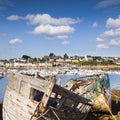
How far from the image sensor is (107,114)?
1889cm

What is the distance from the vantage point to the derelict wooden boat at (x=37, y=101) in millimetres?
11758

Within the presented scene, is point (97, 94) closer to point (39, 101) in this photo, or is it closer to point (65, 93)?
point (39, 101)

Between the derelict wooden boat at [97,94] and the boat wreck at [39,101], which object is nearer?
the boat wreck at [39,101]

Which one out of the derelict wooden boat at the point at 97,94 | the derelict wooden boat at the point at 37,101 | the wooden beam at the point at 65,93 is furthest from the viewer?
the derelict wooden boat at the point at 97,94

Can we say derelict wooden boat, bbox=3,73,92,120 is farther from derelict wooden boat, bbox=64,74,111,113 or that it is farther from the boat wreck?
derelict wooden boat, bbox=64,74,111,113

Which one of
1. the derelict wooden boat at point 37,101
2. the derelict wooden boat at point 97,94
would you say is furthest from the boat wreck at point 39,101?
the derelict wooden boat at point 97,94

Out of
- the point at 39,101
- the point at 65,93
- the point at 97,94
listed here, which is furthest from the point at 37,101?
the point at 97,94

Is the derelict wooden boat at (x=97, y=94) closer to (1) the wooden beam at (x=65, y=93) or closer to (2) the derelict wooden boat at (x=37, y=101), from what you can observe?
(2) the derelict wooden boat at (x=37, y=101)

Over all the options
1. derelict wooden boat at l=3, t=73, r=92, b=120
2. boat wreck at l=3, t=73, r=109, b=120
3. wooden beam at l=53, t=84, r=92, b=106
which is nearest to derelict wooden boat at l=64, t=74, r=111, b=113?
boat wreck at l=3, t=73, r=109, b=120

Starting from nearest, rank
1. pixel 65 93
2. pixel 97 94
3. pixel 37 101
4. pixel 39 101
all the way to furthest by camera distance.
Result: 1. pixel 65 93
2. pixel 37 101
3. pixel 39 101
4. pixel 97 94

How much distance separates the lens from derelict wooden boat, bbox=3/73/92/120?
1176 centimetres

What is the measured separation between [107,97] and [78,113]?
5677 millimetres

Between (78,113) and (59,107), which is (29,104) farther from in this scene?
(78,113)

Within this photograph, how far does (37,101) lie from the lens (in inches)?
523
